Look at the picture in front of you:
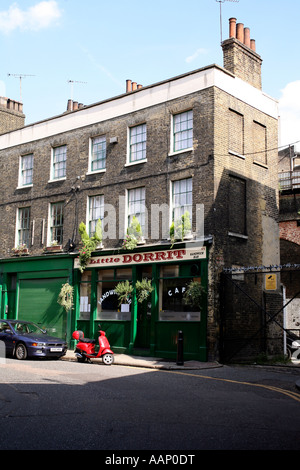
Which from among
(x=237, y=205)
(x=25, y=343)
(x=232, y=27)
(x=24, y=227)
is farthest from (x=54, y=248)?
(x=232, y=27)

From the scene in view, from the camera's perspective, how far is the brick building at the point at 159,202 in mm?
18016

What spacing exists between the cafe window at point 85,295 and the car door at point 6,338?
4080 mm

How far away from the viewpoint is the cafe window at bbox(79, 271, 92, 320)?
21.4 meters

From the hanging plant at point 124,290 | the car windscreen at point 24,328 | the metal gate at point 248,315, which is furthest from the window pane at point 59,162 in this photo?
the metal gate at point 248,315

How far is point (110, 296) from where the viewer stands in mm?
20578

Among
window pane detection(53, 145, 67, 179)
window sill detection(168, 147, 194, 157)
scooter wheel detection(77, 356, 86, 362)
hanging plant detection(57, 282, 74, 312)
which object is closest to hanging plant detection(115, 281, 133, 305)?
hanging plant detection(57, 282, 74, 312)

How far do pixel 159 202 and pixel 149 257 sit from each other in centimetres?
205

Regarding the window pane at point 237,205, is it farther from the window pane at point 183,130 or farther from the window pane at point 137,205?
the window pane at point 137,205

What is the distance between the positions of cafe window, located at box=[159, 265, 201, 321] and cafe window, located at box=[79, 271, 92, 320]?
3873 mm

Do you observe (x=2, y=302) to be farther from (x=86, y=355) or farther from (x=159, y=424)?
(x=159, y=424)

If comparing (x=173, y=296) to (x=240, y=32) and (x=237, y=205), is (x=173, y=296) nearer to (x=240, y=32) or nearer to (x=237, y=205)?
(x=237, y=205)

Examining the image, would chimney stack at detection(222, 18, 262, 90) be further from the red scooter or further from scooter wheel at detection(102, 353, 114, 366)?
scooter wheel at detection(102, 353, 114, 366)
